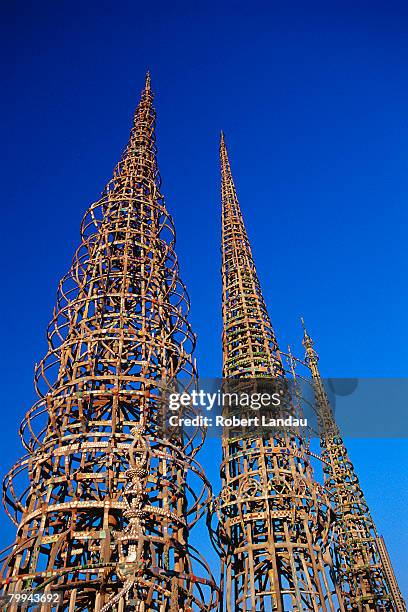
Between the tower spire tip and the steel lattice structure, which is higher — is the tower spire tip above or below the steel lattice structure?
above

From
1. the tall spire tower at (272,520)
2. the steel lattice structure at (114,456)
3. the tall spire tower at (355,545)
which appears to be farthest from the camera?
the tall spire tower at (355,545)

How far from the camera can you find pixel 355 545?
40125 mm

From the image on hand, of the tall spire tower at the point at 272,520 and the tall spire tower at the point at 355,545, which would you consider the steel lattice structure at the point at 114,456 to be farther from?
the tall spire tower at the point at 355,545

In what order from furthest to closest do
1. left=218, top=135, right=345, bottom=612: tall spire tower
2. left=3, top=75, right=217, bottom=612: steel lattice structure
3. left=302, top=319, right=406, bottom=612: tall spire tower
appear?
left=302, top=319, right=406, bottom=612: tall spire tower
left=218, top=135, right=345, bottom=612: tall spire tower
left=3, top=75, right=217, bottom=612: steel lattice structure

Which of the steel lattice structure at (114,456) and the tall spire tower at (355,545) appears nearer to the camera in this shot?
the steel lattice structure at (114,456)

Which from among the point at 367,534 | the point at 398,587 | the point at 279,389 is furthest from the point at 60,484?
the point at 398,587

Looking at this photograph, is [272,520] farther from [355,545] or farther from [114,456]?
[355,545]

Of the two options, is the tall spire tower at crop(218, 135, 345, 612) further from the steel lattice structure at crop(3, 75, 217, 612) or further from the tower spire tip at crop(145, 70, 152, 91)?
the tower spire tip at crop(145, 70, 152, 91)

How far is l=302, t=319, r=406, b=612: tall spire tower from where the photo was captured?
123 ft

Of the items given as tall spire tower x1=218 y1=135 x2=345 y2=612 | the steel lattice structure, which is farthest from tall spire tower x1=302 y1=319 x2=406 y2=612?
the steel lattice structure

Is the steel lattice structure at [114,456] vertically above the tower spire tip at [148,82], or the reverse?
the tower spire tip at [148,82]

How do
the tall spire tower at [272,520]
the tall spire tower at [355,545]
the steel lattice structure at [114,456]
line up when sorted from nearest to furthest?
the steel lattice structure at [114,456]
the tall spire tower at [272,520]
the tall spire tower at [355,545]

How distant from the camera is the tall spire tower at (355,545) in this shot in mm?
37438

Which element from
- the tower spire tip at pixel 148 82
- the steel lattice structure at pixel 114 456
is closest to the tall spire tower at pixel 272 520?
the steel lattice structure at pixel 114 456
